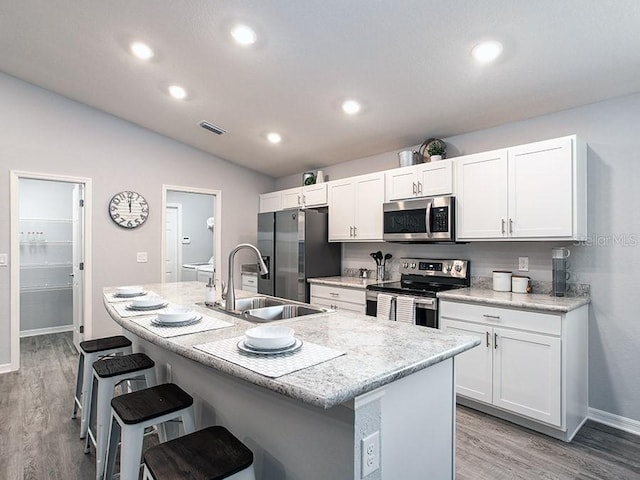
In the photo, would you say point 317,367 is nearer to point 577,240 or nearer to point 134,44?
point 577,240

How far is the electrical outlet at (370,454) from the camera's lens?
1.09m

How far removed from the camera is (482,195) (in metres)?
2.94

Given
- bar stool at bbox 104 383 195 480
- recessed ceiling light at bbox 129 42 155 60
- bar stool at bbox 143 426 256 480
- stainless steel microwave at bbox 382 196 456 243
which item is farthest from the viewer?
stainless steel microwave at bbox 382 196 456 243

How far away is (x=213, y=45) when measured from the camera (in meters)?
2.62

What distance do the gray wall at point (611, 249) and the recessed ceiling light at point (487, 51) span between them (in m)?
0.93

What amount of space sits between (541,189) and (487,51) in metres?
1.03

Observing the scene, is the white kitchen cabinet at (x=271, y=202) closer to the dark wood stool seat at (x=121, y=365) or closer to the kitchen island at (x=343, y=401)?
the dark wood stool seat at (x=121, y=365)

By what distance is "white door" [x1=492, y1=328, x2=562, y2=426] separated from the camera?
7.72ft

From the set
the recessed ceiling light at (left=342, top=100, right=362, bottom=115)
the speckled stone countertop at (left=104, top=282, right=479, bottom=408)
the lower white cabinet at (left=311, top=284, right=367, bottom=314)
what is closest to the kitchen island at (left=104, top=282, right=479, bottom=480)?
the speckled stone countertop at (left=104, top=282, right=479, bottom=408)

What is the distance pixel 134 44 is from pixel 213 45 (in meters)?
0.68

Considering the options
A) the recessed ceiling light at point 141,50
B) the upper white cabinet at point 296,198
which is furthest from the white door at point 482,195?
the recessed ceiling light at point 141,50

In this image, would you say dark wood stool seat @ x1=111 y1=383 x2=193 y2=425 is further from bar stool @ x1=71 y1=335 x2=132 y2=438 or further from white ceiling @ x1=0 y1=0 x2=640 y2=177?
white ceiling @ x1=0 y1=0 x2=640 y2=177

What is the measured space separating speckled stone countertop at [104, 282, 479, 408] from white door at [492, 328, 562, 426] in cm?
128

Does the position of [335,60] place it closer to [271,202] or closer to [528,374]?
[528,374]
